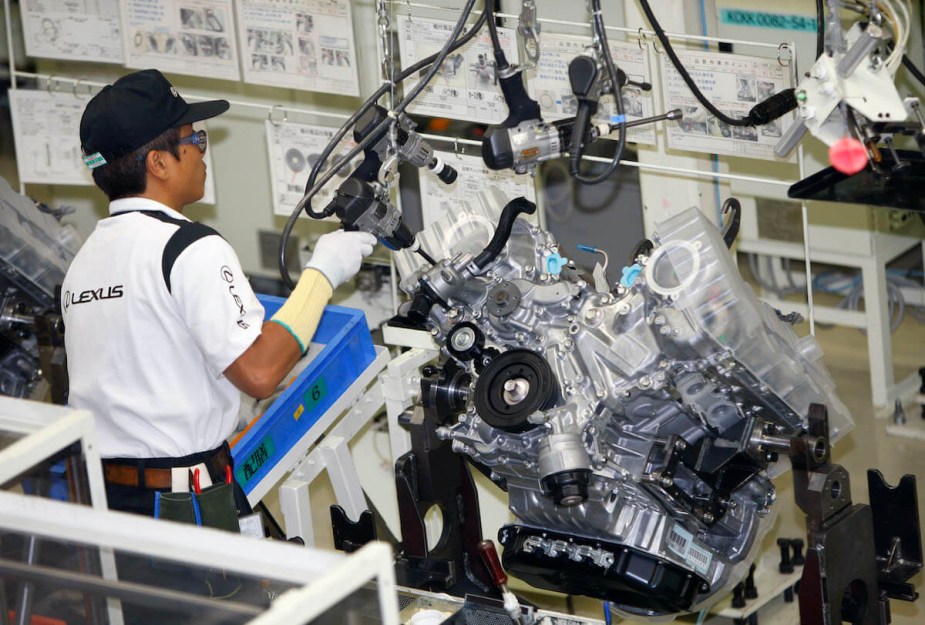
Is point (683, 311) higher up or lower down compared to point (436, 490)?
higher up

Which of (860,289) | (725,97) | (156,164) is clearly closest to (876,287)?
(860,289)

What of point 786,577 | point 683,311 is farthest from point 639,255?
point 786,577

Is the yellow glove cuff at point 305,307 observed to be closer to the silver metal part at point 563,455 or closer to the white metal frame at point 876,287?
the silver metal part at point 563,455

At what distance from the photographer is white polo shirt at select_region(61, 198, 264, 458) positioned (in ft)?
9.78

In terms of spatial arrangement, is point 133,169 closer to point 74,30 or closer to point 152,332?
point 152,332

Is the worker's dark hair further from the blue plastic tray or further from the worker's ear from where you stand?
the blue plastic tray

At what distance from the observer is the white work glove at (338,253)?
3.24 metres

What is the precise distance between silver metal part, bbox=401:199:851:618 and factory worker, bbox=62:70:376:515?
0.45 m

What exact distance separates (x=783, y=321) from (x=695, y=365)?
36 centimetres

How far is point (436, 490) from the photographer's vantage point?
11.7ft

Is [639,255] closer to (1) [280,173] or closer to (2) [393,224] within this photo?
(2) [393,224]

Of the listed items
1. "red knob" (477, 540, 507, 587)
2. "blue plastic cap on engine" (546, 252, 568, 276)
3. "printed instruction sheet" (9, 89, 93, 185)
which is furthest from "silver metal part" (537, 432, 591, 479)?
"printed instruction sheet" (9, 89, 93, 185)

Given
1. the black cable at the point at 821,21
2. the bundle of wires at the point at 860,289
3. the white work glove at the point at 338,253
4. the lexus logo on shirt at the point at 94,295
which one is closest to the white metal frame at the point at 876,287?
the bundle of wires at the point at 860,289

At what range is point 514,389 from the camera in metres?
3.10
